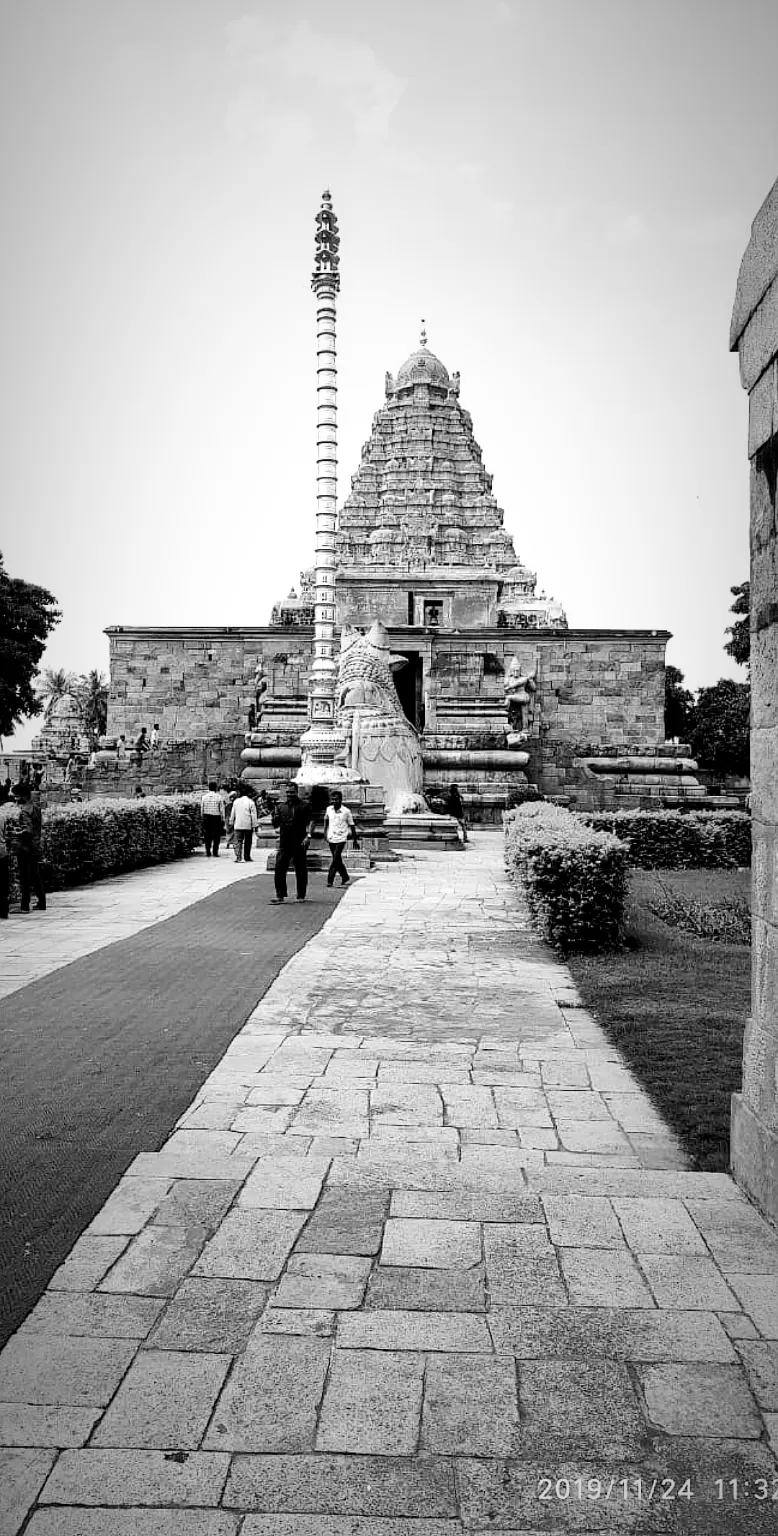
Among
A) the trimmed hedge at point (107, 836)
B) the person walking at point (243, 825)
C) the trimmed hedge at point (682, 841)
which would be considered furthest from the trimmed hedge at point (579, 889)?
the person walking at point (243, 825)

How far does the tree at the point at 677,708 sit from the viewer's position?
163ft

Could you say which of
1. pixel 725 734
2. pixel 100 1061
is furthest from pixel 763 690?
pixel 725 734

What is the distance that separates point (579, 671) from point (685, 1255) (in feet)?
107

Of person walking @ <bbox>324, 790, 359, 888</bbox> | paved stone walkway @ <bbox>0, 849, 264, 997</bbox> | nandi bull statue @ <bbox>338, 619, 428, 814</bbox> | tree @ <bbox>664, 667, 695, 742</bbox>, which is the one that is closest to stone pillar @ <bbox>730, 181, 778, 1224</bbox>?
paved stone walkway @ <bbox>0, 849, 264, 997</bbox>

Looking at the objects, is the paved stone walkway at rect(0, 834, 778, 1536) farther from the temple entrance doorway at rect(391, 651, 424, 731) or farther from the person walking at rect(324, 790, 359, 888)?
the temple entrance doorway at rect(391, 651, 424, 731)

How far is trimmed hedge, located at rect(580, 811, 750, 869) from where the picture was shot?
15.9 metres

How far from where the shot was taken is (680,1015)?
6.55m

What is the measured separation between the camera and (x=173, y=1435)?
7.97 ft

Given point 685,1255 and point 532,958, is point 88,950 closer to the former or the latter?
point 532,958

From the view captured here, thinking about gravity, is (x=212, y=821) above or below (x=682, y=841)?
above

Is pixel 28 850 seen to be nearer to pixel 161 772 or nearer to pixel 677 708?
pixel 161 772

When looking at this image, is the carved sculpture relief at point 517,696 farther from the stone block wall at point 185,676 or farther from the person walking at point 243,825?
the person walking at point 243,825

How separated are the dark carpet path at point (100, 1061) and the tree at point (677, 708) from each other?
139 feet

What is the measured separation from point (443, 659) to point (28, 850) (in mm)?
24724
